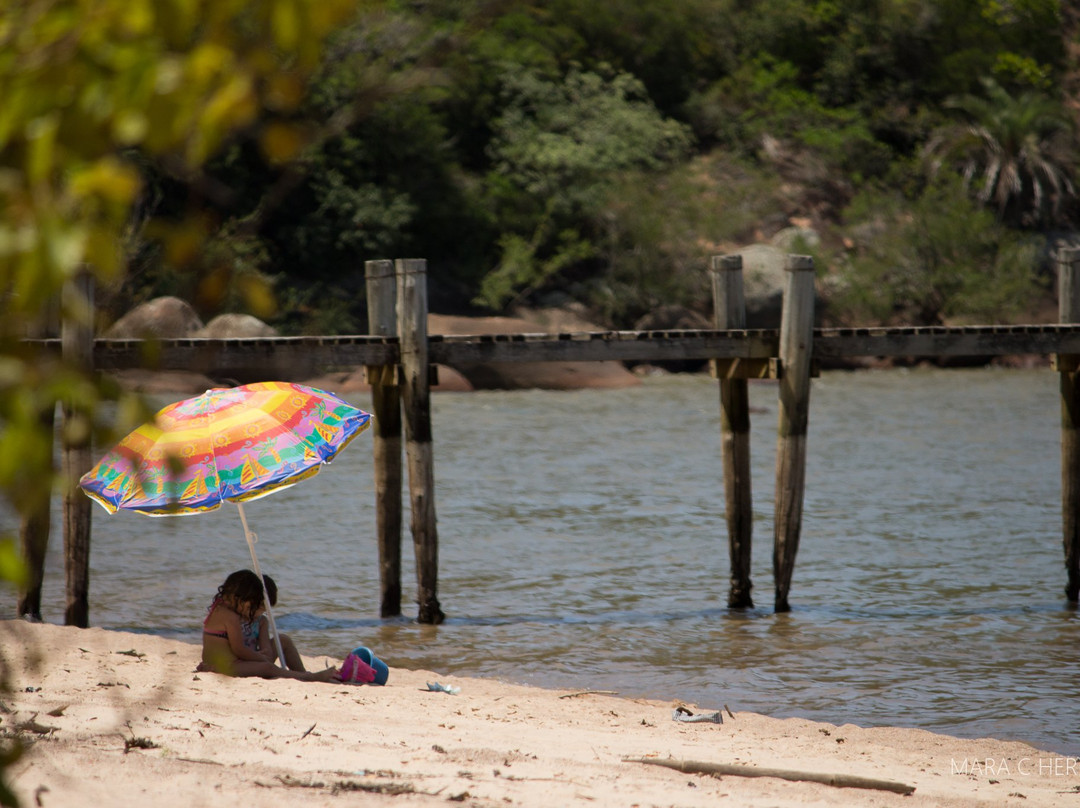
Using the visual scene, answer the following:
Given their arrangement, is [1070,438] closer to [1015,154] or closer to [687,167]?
[687,167]

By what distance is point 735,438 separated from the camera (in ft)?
31.0

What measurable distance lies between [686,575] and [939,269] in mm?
28374

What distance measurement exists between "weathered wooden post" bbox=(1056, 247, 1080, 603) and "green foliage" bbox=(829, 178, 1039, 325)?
1051 inches

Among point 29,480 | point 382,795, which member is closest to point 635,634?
point 382,795

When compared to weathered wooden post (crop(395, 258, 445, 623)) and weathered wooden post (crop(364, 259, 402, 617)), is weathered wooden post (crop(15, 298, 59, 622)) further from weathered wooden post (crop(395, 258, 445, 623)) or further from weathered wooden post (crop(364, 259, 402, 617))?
weathered wooden post (crop(395, 258, 445, 623))

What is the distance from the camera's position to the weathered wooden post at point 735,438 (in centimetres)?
922

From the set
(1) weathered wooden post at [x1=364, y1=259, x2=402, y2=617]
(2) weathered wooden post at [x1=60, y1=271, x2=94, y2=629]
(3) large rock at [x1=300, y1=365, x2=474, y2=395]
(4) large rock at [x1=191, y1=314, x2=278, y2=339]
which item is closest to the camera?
(2) weathered wooden post at [x1=60, y1=271, x2=94, y2=629]

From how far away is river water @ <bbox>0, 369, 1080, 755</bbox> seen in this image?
8.01 metres

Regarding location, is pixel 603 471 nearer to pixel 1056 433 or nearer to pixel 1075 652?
pixel 1056 433

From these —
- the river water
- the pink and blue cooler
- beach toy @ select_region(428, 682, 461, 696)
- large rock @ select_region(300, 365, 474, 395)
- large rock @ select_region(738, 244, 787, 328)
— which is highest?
large rock @ select_region(738, 244, 787, 328)

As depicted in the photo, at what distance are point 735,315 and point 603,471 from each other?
9817mm

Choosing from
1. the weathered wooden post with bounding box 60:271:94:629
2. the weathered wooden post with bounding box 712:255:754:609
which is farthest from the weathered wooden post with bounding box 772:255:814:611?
the weathered wooden post with bounding box 60:271:94:629

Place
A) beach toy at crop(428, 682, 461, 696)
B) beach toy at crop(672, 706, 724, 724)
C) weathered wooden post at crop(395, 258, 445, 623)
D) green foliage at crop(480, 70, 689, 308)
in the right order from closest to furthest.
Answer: beach toy at crop(672, 706, 724, 724), beach toy at crop(428, 682, 461, 696), weathered wooden post at crop(395, 258, 445, 623), green foliage at crop(480, 70, 689, 308)

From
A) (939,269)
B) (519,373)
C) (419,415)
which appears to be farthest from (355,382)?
(419,415)
